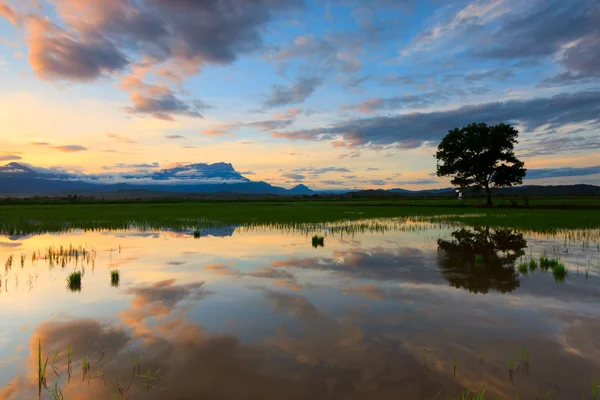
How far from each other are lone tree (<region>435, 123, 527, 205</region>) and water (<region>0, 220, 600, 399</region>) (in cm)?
5164

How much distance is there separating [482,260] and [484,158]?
54.4 meters

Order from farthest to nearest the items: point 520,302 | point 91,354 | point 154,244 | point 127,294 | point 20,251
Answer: point 154,244, point 20,251, point 127,294, point 520,302, point 91,354

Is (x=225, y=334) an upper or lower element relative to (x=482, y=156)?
lower

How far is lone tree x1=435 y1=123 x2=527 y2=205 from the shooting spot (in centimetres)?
6031

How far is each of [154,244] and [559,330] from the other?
61.3 ft

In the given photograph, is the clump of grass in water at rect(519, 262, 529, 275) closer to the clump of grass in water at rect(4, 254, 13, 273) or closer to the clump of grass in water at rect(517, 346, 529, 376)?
the clump of grass in water at rect(517, 346, 529, 376)

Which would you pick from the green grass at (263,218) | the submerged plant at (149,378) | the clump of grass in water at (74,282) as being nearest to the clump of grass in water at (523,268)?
the submerged plant at (149,378)

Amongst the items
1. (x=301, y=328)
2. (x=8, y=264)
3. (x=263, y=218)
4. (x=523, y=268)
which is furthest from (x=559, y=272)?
(x=263, y=218)

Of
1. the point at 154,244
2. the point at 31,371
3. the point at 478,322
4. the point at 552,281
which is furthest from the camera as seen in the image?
the point at 154,244

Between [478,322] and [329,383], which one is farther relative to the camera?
[478,322]

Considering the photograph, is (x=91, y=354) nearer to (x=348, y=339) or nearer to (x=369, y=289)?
(x=348, y=339)

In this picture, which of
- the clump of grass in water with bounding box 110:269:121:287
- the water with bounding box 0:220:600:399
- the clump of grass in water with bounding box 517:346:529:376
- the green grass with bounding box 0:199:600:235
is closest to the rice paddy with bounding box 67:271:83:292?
the water with bounding box 0:220:600:399

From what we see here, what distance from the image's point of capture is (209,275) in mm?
11945

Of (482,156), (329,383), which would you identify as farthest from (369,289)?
(482,156)
